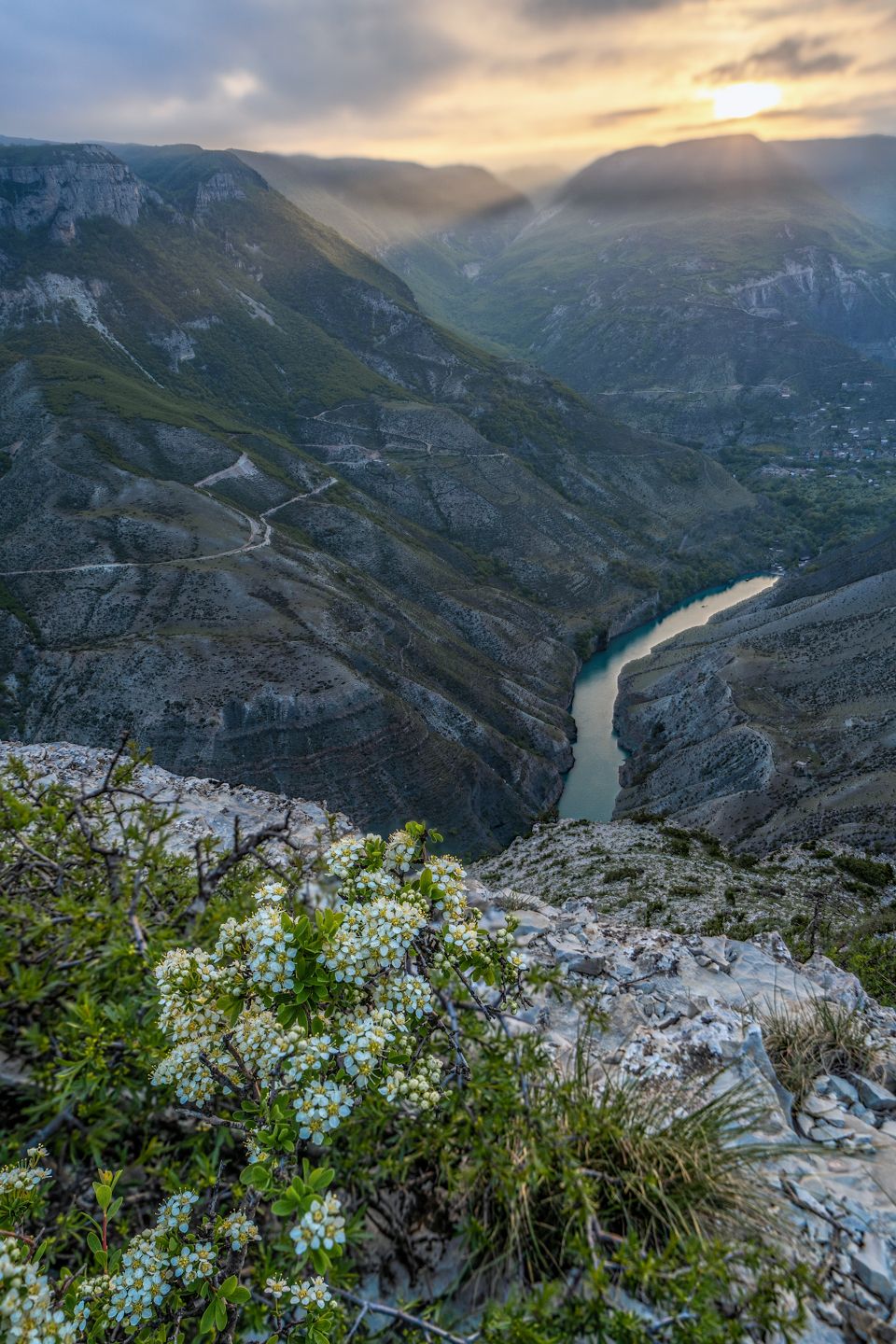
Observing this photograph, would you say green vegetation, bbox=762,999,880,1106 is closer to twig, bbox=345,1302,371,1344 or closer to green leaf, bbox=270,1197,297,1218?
twig, bbox=345,1302,371,1344

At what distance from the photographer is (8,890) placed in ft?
13.1

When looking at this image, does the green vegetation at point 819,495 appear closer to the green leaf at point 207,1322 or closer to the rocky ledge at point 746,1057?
the rocky ledge at point 746,1057

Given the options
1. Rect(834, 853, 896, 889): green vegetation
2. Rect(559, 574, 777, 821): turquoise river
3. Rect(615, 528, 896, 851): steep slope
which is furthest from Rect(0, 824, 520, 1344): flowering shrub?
Rect(559, 574, 777, 821): turquoise river

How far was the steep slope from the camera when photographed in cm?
3522

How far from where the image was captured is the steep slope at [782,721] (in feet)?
116

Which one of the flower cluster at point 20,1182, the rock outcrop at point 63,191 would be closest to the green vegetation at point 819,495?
the rock outcrop at point 63,191

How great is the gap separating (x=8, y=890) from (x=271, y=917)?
1.81 meters

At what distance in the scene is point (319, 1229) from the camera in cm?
261

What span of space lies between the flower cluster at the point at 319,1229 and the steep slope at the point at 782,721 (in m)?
31.1

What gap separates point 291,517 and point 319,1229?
224ft

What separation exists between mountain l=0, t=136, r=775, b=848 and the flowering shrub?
37846mm

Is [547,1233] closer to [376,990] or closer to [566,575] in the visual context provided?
[376,990]

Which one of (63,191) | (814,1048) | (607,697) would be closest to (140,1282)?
(814,1048)

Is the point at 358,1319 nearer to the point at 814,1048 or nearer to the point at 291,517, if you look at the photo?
the point at 814,1048
